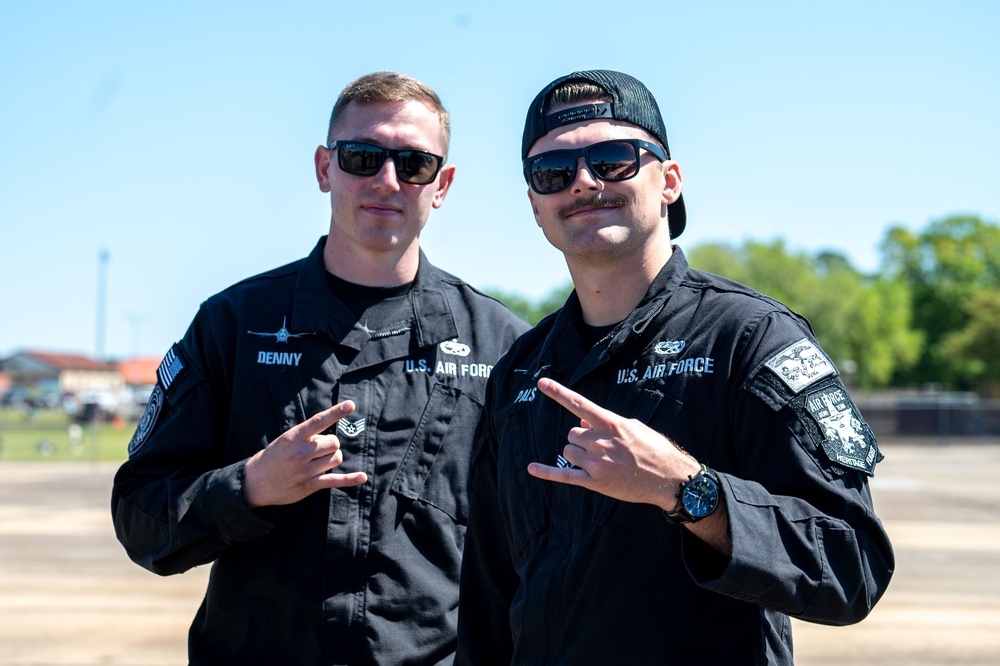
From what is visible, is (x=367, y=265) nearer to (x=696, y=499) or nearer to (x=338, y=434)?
(x=338, y=434)

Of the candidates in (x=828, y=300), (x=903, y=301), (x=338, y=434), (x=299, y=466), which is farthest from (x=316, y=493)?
(x=903, y=301)

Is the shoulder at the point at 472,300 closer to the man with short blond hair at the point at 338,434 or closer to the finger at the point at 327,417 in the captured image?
the man with short blond hair at the point at 338,434

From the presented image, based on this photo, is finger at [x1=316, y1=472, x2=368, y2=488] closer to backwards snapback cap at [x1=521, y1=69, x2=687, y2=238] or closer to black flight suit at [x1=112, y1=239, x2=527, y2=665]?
black flight suit at [x1=112, y1=239, x2=527, y2=665]

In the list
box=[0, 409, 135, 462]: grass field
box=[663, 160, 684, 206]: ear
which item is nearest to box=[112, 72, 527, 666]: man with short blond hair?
box=[663, 160, 684, 206]: ear

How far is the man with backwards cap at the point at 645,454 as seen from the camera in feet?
6.56

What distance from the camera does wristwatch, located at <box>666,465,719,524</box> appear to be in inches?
77.7

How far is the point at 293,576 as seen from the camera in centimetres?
295

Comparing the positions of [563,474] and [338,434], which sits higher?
[563,474]

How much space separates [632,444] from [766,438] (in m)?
0.37

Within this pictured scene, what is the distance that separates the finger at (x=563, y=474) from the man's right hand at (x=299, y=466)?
0.69 m

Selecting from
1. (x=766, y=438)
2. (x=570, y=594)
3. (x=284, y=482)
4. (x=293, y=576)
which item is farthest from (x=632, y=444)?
(x=293, y=576)

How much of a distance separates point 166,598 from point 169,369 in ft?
20.3

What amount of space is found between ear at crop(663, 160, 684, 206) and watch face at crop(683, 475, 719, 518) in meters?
1.01

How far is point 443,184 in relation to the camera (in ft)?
11.2
